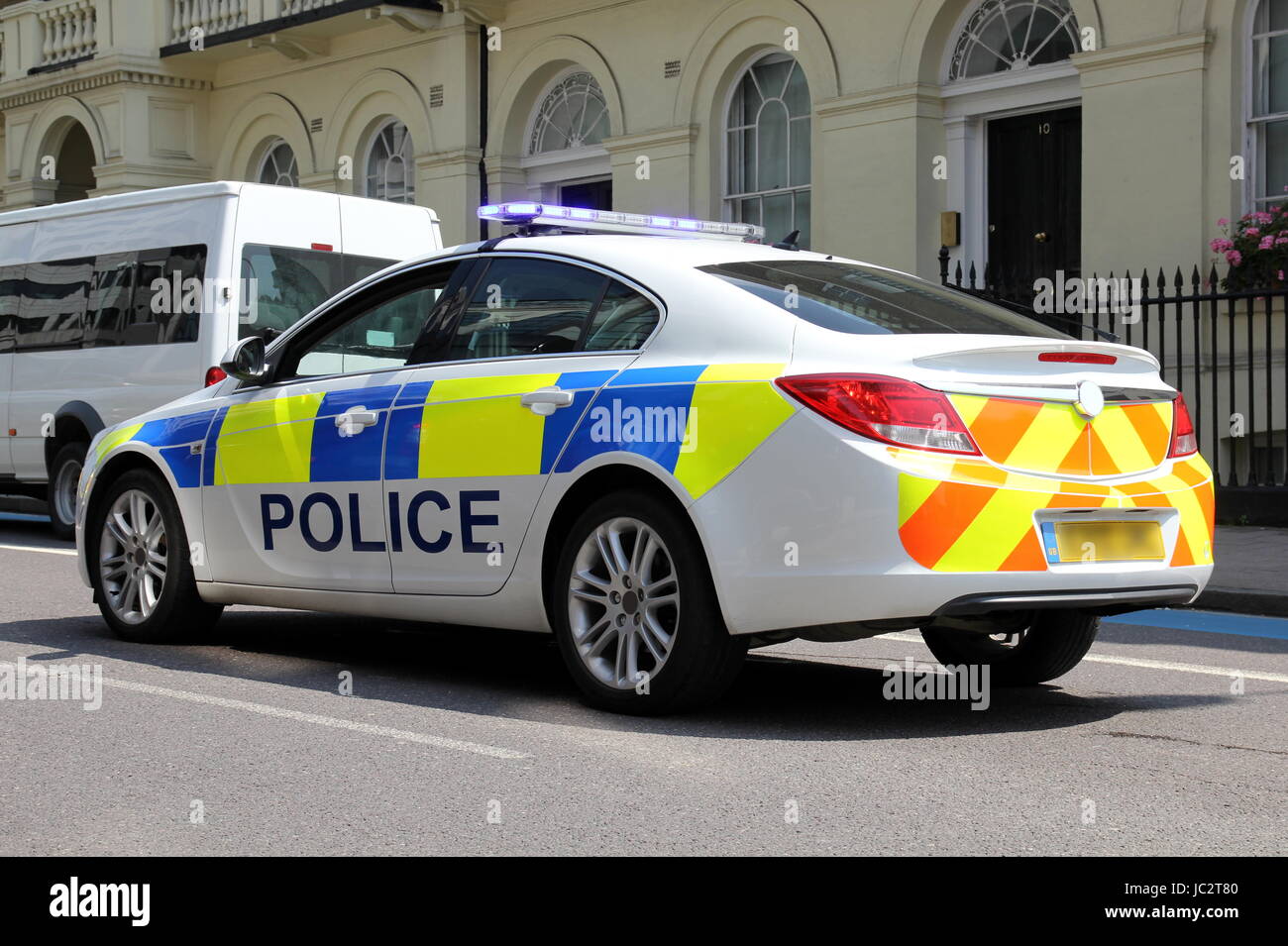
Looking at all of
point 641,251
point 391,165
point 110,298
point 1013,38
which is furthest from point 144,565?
point 391,165

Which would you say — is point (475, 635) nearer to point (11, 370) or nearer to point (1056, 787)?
point (1056, 787)

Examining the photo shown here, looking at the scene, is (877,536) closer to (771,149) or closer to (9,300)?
(9,300)

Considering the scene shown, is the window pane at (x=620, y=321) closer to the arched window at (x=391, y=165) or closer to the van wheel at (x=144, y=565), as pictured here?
the van wheel at (x=144, y=565)

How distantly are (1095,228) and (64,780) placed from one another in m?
12.1

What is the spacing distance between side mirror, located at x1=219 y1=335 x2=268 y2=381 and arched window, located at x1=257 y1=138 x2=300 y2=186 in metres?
18.1

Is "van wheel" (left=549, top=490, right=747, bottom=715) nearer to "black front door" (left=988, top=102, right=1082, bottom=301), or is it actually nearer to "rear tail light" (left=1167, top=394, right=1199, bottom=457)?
"rear tail light" (left=1167, top=394, right=1199, bottom=457)

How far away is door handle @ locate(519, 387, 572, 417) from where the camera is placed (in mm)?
6273

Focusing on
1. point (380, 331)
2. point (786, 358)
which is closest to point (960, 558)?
point (786, 358)

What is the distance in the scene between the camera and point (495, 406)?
651 centimetres

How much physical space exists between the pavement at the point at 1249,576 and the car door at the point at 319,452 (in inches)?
196

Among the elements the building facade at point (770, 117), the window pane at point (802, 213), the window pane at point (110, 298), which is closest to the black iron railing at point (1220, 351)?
the building facade at point (770, 117)

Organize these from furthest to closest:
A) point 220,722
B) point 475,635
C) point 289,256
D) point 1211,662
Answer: point 289,256, point 475,635, point 1211,662, point 220,722

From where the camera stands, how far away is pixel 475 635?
852 centimetres

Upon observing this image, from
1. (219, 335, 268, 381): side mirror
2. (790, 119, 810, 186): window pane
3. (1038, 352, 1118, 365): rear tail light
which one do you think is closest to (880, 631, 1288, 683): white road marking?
(1038, 352, 1118, 365): rear tail light
